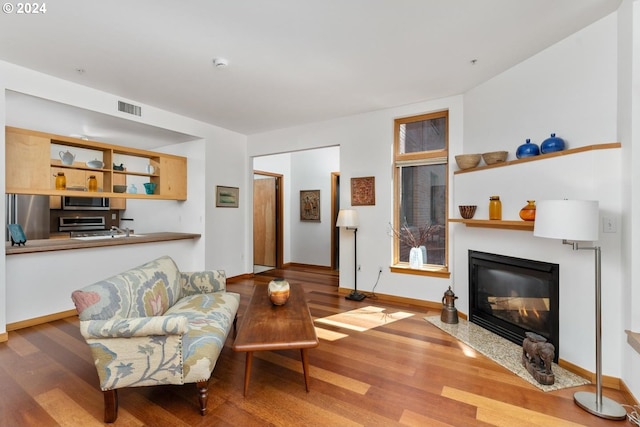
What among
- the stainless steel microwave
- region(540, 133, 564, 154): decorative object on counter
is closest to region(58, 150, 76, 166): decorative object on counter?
the stainless steel microwave

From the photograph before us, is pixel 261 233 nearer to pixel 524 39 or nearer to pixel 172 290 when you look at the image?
pixel 172 290

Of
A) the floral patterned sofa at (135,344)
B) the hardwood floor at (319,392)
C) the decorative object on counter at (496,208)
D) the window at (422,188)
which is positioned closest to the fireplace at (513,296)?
the decorative object on counter at (496,208)

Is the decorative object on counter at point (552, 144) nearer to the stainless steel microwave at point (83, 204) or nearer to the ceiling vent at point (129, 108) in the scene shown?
the ceiling vent at point (129, 108)

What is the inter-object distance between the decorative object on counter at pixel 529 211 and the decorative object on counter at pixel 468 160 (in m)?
0.93

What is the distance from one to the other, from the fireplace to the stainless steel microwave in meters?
6.69

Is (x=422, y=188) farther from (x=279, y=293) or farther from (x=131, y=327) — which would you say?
(x=131, y=327)

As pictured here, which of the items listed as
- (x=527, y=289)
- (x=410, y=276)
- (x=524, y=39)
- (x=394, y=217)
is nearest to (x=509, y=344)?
(x=527, y=289)

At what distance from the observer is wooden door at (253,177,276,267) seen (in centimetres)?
667

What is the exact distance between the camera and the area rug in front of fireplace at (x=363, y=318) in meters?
3.29

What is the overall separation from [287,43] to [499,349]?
3.28 metres

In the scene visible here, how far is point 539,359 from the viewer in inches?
88.0

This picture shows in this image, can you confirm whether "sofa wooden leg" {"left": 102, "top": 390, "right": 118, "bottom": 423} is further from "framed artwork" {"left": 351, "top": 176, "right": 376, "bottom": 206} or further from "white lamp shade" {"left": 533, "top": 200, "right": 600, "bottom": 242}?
"framed artwork" {"left": 351, "top": 176, "right": 376, "bottom": 206}

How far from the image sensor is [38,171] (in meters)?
3.23

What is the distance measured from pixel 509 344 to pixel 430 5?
2922mm
